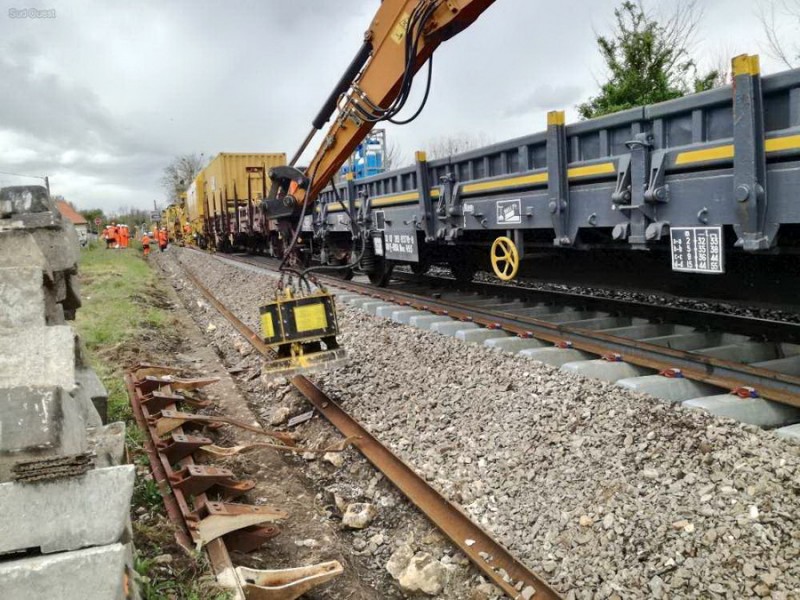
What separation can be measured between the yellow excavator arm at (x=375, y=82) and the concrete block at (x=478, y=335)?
2312mm

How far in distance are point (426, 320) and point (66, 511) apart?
520cm

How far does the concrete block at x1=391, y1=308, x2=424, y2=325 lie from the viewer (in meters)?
7.48

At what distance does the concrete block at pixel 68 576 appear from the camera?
206 centimetres

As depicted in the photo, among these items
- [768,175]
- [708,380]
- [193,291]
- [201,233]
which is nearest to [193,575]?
[708,380]

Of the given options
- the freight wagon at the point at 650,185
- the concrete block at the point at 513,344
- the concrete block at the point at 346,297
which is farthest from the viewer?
the concrete block at the point at 346,297

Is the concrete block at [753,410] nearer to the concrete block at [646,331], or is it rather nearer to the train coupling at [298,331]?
the concrete block at [646,331]

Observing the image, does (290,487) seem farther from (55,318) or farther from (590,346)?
(590,346)

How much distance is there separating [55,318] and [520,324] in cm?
442

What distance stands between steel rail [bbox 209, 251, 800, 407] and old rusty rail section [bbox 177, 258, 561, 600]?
2020mm

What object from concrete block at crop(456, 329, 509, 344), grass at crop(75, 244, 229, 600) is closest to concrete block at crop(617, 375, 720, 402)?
concrete block at crop(456, 329, 509, 344)

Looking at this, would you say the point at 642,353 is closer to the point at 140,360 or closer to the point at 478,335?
the point at 478,335

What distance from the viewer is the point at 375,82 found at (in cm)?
615

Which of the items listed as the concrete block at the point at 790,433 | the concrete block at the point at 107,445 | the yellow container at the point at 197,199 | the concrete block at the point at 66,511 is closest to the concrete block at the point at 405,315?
the concrete block at the point at 790,433

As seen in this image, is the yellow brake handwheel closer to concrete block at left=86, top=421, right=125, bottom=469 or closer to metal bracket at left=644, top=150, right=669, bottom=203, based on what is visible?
metal bracket at left=644, top=150, right=669, bottom=203
